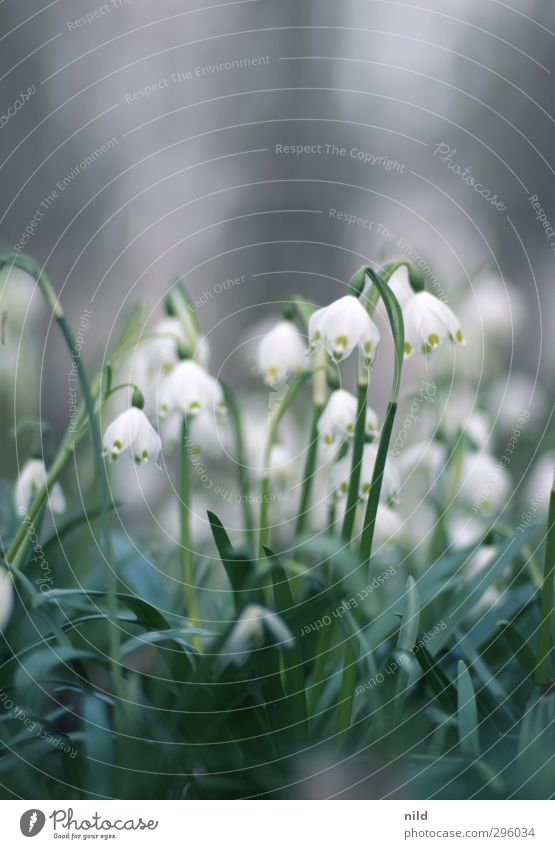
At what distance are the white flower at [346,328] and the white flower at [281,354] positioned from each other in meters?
0.17

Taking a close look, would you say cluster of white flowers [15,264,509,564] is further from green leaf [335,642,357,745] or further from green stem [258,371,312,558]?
green leaf [335,642,357,745]

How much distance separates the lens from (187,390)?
77 centimetres

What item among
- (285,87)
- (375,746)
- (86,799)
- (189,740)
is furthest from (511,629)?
(285,87)

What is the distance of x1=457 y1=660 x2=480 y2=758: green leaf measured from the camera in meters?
0.69

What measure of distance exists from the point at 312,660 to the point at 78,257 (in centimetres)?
73

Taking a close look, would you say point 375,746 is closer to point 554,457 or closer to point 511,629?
point 511,629

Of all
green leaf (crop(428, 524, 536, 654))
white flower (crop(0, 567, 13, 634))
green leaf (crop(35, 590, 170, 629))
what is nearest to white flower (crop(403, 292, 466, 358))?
green leaf (crop(428, 524, 536, 654))

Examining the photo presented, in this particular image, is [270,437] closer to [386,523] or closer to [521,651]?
[386,523]

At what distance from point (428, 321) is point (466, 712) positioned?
1.12 ft

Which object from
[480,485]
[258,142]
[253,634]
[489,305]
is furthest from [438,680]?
[258,142]

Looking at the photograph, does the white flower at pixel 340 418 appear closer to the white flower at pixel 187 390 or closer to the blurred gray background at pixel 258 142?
the white flower at pixel 187 390

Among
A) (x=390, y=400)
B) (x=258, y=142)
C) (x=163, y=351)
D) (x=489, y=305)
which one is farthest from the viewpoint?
(x=258, y=142)

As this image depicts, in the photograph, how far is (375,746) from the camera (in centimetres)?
72

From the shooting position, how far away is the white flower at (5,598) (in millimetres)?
750
